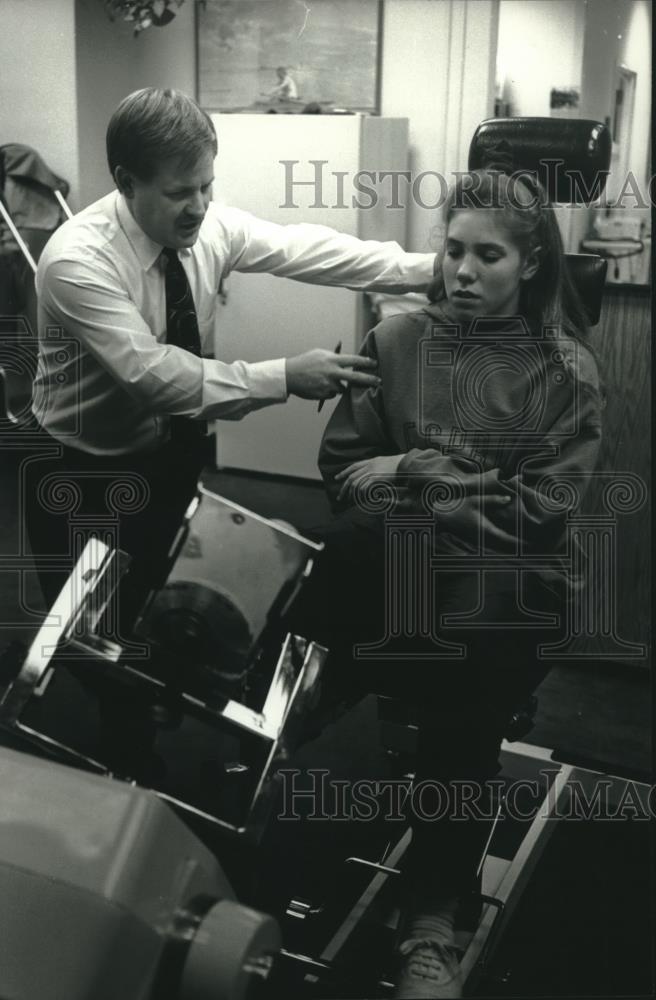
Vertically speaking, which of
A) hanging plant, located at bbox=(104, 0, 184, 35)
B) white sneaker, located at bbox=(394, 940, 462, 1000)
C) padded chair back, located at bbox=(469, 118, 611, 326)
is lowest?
white sneaker, located at bbox=(394, 940, 462, 1000)

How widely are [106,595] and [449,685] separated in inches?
18.8

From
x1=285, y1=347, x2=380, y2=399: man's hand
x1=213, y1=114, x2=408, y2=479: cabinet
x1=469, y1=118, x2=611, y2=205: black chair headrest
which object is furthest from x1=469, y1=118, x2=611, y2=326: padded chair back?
x1=285, y1=347, x2=380, y2=399: man's hand

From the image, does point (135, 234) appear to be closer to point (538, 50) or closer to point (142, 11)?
point (142, 11)

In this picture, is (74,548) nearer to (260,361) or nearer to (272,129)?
(260,361)

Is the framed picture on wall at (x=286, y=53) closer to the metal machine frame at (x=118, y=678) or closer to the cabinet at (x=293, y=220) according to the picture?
the cabinet at (x=293, y=220)

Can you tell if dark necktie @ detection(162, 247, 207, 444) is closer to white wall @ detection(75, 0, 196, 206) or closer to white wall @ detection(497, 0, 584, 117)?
white wall @ detection(75, 0, 196, 206)

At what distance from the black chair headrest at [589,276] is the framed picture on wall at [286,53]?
0.31 metres

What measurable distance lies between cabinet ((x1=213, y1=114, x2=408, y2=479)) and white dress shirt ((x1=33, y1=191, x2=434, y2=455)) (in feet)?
0.05

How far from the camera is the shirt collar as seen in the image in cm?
137

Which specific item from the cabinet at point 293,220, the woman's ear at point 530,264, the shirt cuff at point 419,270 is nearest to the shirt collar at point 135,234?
the cabinet at point 293,220

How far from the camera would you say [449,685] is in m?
1.50

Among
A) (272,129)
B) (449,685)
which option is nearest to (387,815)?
(449,685)

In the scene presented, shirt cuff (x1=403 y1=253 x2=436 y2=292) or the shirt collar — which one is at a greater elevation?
the shirt collar

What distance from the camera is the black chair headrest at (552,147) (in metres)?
1.34
